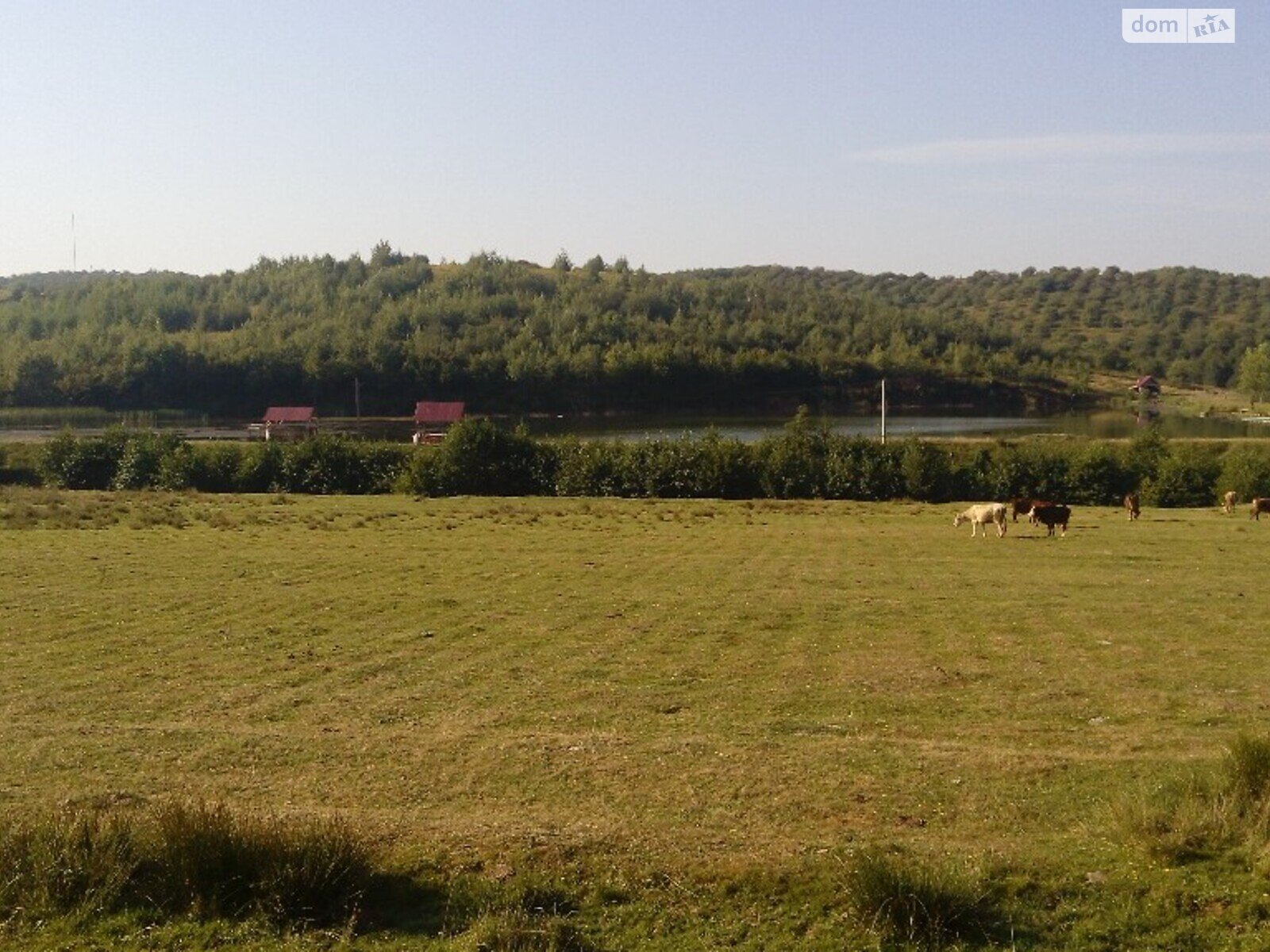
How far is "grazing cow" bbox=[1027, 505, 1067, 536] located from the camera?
37.3 m

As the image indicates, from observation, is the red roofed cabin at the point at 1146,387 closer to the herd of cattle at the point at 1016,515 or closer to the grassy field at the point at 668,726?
the herd of cattle at the point at 1016,515

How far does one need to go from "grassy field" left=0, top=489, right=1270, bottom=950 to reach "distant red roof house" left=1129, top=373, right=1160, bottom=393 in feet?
418

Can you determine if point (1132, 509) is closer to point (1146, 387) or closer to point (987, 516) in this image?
point (987, 516)

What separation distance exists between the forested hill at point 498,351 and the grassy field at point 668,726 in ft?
347

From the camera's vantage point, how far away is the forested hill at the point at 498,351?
129m

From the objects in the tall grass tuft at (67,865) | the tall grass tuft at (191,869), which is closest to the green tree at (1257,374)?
the tall grass tuft at (191,869)

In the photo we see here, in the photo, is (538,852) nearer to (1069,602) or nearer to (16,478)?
(1069,602)

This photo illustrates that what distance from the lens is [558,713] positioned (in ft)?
45.8

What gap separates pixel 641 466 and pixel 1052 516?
30043mm

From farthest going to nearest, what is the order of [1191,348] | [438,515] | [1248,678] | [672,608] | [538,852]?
[1191,348] < [438,515] < [672,608] < [1248,678] < [538,852]

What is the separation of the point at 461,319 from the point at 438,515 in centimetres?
12713

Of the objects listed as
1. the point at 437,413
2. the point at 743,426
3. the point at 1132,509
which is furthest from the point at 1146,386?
the point at 1132,509

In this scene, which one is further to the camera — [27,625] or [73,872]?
[27,625]

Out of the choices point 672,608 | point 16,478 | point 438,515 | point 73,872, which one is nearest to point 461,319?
point 16,478
